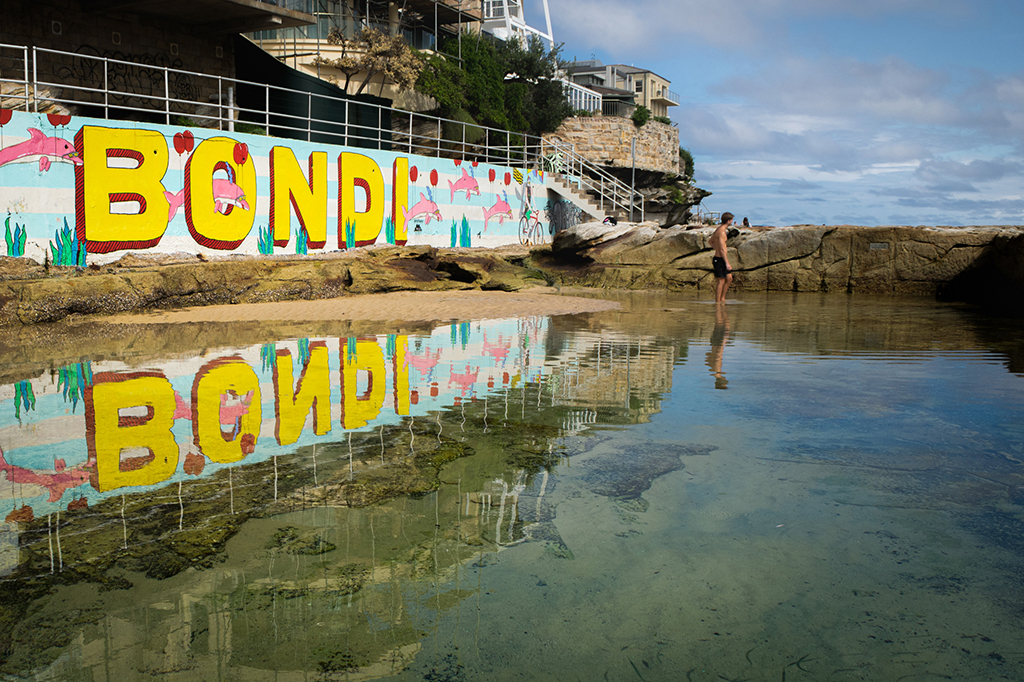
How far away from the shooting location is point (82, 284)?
441 inches

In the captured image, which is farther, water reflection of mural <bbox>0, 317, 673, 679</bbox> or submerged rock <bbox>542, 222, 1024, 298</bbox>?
submerged rock <bbox>542, 222, 1024, 298</bbox>

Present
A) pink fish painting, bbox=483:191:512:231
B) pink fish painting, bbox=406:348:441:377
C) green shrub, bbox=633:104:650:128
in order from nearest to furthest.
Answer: pink fish painting, bbox=406:348:441:377 < pink fish painting, bbox=483:191:512:231 < green shrub, bbox=633:104:650:128

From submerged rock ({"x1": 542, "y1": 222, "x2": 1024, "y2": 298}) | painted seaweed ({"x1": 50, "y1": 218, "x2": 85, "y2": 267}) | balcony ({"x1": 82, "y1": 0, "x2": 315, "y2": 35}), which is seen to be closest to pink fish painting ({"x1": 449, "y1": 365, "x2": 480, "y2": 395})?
painted seaweed ({"x1": 50, "y1": 218, "x2": 85, "y2": 267})

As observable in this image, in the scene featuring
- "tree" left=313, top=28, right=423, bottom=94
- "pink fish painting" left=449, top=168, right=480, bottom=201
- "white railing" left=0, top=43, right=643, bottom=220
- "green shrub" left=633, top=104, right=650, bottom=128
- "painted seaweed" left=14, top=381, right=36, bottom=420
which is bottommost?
"painted seaweed" left=14, top=381, right=36, bottom=420

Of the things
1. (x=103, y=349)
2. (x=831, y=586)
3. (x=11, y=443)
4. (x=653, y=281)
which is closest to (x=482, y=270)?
(x=653, y=281)

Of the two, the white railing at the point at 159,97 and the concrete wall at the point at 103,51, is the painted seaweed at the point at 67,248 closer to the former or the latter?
the white railing at the point at 159,97

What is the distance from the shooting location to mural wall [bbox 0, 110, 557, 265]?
483 inches

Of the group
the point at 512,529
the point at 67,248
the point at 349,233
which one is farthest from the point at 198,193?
the point at 512,529

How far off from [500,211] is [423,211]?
13.7 ft

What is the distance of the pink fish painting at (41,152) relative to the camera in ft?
39.0

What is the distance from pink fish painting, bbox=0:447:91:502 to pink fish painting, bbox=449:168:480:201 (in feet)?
60.1

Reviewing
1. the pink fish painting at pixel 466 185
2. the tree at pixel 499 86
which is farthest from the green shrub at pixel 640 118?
the pink fish painting at pixel 466 185

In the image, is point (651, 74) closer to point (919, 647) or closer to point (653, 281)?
point (653, 281)

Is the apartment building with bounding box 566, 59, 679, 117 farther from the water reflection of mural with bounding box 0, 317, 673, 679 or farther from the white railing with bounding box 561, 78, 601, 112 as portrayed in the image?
the water reflection of mural with bounding box 0, 317, 673, 679
